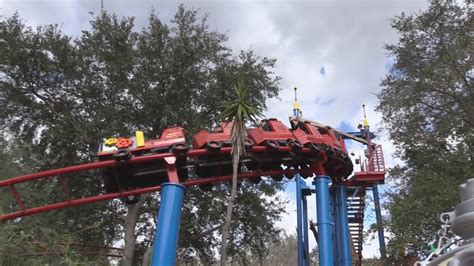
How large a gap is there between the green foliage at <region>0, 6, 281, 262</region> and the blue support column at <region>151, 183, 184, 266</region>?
761cm

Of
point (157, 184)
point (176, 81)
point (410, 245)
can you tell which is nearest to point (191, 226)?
point (176, 81)

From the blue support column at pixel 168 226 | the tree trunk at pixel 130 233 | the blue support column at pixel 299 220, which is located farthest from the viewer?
the tree trunk at pixel 130 233

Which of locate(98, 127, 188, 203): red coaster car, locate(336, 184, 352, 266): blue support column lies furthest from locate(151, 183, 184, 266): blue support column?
locate(336, 184, 352, 266): blue support column

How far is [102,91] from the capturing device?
1869cm

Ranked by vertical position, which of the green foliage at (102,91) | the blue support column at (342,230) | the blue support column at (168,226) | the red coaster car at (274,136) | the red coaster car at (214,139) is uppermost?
the green foliage at (102,91)

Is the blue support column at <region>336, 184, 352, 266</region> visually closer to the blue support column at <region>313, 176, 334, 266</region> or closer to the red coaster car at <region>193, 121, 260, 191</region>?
the blue support column at <region>313, 176, 334, 266</region>

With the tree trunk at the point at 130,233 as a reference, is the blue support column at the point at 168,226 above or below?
below

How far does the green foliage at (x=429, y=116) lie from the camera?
13250 millimetres

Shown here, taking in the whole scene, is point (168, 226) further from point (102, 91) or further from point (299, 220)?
point (102, 91)

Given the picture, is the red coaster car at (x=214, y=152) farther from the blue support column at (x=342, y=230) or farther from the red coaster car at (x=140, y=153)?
the blue support column at (x=342, y=230)

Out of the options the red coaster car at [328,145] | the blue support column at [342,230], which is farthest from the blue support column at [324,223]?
the blue support column at [342,230]

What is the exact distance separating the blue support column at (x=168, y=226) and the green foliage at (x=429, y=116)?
268 inches

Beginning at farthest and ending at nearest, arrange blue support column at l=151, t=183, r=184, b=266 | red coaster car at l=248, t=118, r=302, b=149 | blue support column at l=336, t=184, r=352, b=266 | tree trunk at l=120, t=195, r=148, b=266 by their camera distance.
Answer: tree trunk at l=120, t=195, r=148, b=266, blue support column at l=336, t=184, r=352, b=266, red coaster car at l=248, t=118, r=302, b=149, blue support column at l=151, t=183, r=184, b=266

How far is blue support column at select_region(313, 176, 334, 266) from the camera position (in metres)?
11.1
